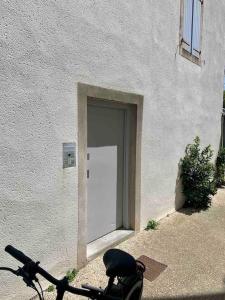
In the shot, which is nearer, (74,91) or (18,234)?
(18,234)

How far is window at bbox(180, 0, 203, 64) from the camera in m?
6.30

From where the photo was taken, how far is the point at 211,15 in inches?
304

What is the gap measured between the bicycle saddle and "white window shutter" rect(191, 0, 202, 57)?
584 centimetres

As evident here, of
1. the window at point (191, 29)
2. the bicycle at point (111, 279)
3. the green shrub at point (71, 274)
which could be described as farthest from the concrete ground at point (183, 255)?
the window at point (191, 29)

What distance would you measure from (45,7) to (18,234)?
241 cm

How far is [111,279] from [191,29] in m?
6.05

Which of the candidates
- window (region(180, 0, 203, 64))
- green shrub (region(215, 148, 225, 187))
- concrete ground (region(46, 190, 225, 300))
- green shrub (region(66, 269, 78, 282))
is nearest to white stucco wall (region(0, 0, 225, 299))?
green shrub (region(66, 269, 78, 282))

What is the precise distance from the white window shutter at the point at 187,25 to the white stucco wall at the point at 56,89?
77 cm

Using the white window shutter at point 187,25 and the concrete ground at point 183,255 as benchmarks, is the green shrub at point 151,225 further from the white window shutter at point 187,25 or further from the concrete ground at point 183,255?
the white window shutter at point 187,25

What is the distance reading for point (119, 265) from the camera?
78.7 inches

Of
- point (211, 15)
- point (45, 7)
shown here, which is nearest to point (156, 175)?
point (45, 7)

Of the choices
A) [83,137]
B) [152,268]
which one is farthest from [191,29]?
[152,268]

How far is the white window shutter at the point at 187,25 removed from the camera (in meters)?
6.36

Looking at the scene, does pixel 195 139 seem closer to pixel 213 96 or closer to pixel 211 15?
pixel 213 96
